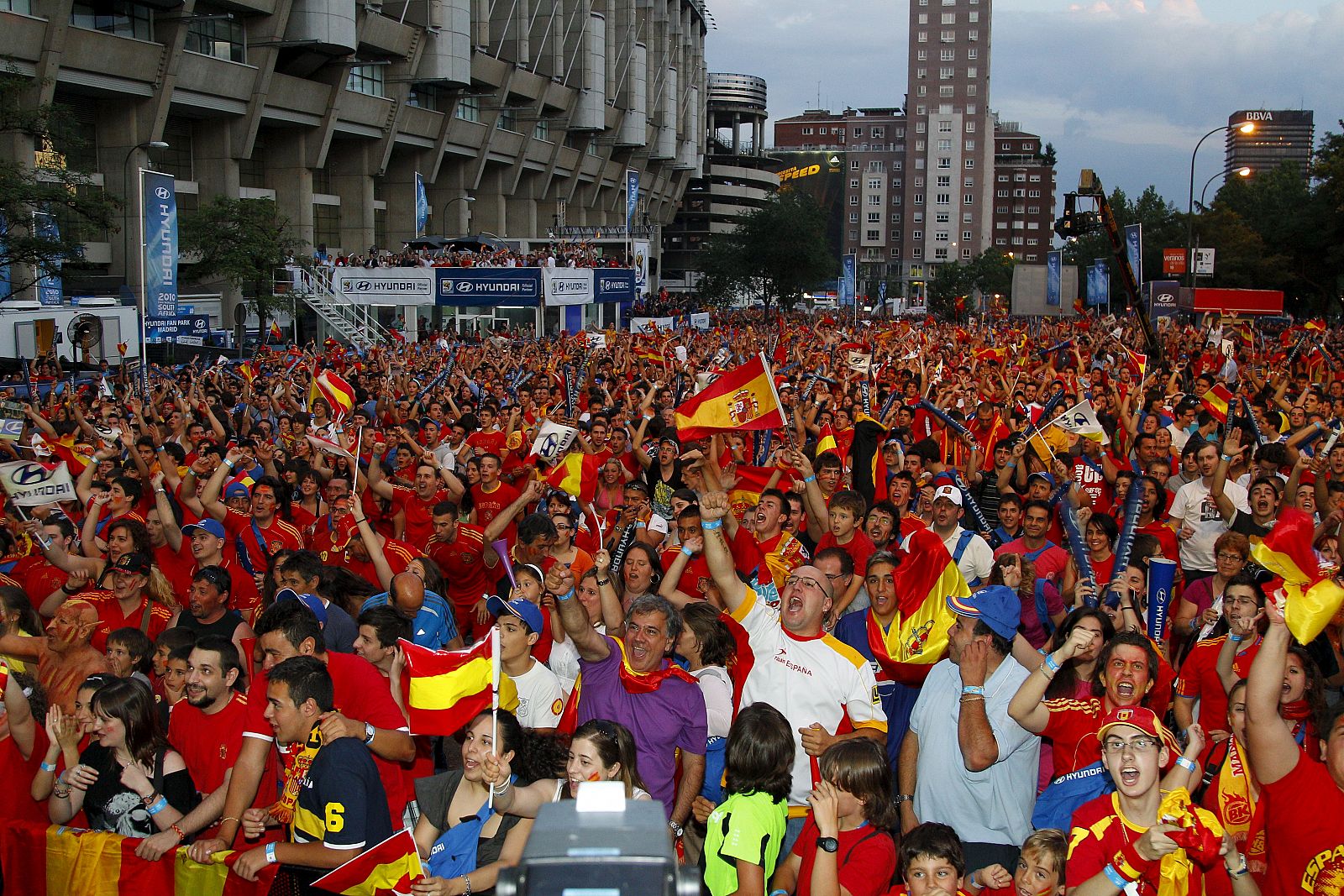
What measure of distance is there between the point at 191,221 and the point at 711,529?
34521 millimetres

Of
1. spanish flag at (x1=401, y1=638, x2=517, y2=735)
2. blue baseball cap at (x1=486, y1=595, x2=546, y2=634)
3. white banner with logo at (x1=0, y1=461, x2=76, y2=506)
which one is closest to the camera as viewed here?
spanish flag at (x1=401, y1=638, x2=517, y2=735)

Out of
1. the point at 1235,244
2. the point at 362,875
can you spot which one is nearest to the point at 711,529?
the point at 362,875

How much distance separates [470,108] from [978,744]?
5995 centimetres

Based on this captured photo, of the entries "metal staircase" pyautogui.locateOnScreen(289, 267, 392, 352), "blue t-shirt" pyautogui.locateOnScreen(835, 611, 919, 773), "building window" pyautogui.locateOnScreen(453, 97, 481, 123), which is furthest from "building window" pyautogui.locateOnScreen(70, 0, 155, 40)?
"blue t-shirt" pyautogui.locateOnScreen(835, 611, 919, 773)

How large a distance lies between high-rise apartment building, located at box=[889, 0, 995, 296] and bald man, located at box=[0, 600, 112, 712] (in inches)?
5416

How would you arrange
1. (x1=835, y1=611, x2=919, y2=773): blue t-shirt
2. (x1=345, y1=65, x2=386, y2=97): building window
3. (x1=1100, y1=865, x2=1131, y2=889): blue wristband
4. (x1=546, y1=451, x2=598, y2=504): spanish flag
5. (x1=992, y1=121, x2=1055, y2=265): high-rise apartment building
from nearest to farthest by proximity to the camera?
(x1=1100, y1=865, x2=1131, y2=889): blue wristband → (x1=835, y1=611, x2=919, y2=773): blue t-shirt → (x1=546, y1=451, x2=598, y2=504): spanish flag → (x1=345, y1=65, x2=386, y2=97): building window → (x1=992, y1=121, x2=1055, y2=265): high-rise apartment building

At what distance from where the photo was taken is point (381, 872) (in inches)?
167

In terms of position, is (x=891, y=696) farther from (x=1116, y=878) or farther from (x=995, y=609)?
(x=1116, y=878)

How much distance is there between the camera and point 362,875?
4.22 meters

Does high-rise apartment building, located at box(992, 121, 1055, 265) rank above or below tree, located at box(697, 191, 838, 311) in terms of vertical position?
above

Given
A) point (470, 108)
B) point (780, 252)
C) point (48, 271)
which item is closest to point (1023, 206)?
point (780, 252)

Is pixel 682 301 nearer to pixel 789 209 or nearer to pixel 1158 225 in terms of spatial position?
pixel 789 209

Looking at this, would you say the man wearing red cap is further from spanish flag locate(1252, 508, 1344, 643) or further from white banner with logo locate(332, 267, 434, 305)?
white banner with logo locate(332, 267, 434, 305)

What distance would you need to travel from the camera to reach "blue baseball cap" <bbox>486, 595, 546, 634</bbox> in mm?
5461
